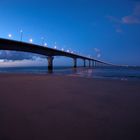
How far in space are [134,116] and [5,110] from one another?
4.31 meters

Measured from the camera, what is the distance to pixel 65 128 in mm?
4621

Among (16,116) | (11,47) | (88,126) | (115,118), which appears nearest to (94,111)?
(115,118)

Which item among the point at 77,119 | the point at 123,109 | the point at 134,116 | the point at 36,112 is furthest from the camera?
the point at 123,109

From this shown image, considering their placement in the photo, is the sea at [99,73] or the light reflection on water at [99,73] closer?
the sea at [99,73]

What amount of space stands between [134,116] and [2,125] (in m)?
3.92

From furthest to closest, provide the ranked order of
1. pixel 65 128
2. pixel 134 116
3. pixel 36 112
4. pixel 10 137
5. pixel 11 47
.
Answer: pixel 11 47, pixel 36 112, pixel 134 116, pixel 65 128, pixel 10 137

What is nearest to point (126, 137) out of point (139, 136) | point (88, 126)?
point (139, 136)

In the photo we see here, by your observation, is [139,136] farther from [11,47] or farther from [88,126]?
[11,47]

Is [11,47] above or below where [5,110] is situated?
above

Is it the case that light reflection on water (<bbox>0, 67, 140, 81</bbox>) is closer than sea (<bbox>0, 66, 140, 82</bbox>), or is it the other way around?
sea (<bbox>0, 66, 140, 82</bbox>)

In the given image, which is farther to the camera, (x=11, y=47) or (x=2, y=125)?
(x=11, y=47)

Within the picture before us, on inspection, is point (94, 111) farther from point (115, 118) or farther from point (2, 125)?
point (2, 125)

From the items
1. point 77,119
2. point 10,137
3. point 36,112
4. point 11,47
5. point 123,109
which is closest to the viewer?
point 10,137

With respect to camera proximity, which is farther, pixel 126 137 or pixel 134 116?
pixel 134 116
